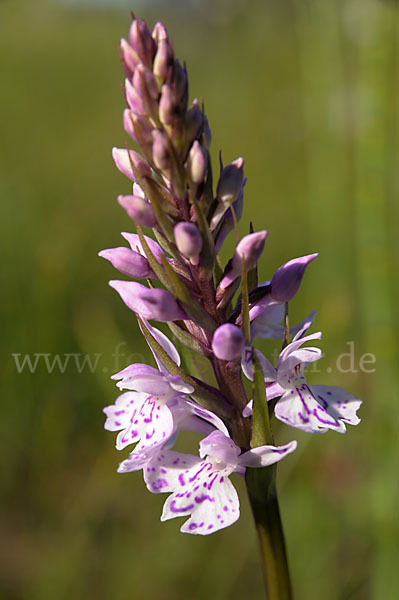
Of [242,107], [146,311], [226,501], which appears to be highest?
[242,107]

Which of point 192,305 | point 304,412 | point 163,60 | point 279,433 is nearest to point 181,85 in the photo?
point 163,60

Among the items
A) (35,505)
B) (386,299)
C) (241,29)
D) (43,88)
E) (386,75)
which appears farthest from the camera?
(241,29)

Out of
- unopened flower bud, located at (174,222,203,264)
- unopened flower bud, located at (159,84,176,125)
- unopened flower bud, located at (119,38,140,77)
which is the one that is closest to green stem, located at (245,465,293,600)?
unopened flower bud, located at (174,222,203,264)

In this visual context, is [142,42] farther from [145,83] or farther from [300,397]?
[300,397]

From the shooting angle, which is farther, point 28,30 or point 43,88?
point 28,30

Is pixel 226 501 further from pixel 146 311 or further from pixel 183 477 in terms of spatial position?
A: pixel 146 311

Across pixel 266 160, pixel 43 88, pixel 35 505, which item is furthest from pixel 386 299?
pixel 43 88
